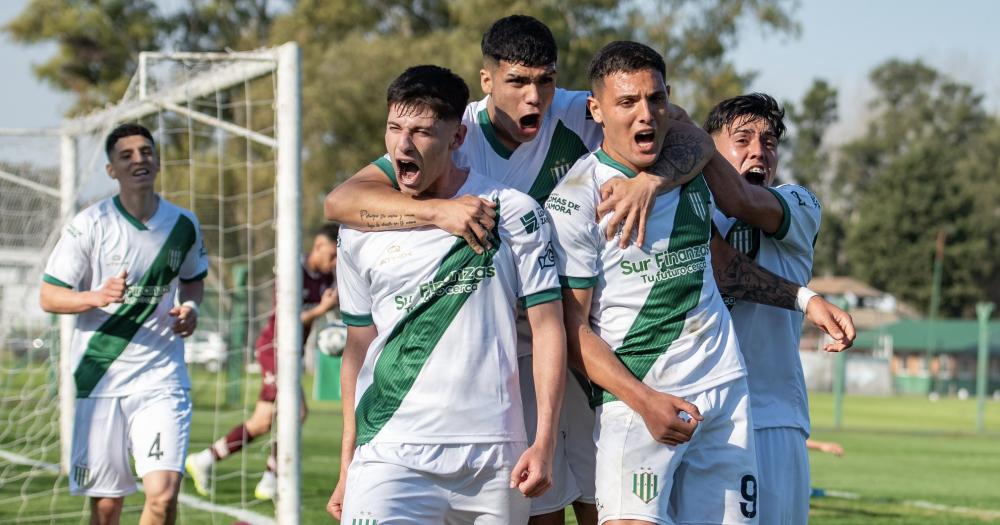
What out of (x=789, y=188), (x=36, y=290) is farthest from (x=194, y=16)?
(x=789, y=188)

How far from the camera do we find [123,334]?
24.1 ft

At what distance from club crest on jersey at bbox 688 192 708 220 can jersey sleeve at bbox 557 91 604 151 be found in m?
0.69

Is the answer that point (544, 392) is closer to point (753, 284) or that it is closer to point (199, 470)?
point (753, 284)

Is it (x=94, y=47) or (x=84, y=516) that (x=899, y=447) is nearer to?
(x=84, y=516)

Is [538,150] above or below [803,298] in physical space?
above

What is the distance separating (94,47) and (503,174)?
44703 mm

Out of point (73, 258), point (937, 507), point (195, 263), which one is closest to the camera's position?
point (73, 258)

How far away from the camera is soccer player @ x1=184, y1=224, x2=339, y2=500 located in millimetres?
11016

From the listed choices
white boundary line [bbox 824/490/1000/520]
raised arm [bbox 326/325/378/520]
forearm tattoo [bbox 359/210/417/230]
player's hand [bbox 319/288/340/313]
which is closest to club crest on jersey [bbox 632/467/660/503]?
raised arm [bbox 326/325/378/520]

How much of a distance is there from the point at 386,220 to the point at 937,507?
30.9ft

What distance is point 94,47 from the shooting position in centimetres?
4644

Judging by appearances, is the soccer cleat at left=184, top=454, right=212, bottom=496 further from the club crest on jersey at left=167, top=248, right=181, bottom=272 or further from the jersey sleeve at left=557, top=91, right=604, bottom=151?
the jersey sleeve at left=557, top=91, right=604, bottom=151

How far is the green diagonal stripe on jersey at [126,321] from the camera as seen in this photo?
732 centimetres

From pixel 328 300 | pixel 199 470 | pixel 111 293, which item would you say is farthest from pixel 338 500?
pixel 199 470
